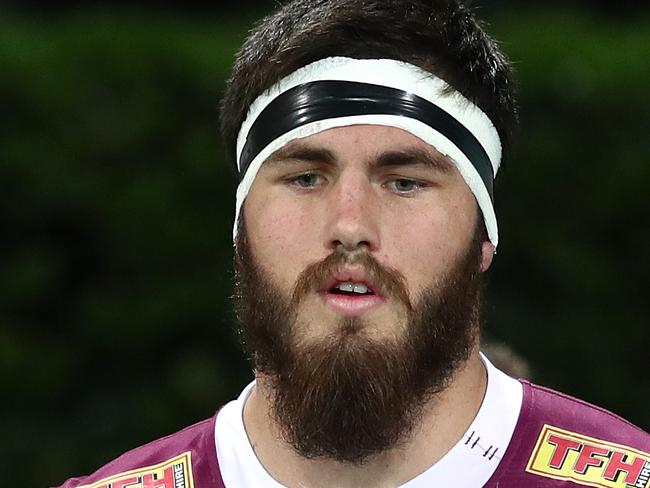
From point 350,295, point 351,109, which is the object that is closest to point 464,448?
point 350,295

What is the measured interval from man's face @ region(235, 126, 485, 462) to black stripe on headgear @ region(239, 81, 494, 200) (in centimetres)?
5

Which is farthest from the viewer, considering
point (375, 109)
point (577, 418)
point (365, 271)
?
point (577, 418)

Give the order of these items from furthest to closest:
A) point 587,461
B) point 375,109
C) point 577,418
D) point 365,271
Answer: point 577,418, point 587,461, point 375,109, point 365,271

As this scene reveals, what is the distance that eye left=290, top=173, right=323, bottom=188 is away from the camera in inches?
133

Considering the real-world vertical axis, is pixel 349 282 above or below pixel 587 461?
above

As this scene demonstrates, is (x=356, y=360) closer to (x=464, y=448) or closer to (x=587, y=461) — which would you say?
(x=464, y=448)

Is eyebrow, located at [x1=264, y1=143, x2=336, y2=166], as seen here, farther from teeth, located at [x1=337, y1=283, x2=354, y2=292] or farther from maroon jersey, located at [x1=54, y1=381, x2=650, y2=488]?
maroon jersey, located at [x1=54, y1=381, x2=650, y2=488]

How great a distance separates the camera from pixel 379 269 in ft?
10.8

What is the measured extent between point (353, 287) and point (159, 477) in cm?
72

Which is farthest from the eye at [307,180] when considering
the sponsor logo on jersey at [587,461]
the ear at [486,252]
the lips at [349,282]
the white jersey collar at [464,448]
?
the sponsor logo on jersey at [587,461]

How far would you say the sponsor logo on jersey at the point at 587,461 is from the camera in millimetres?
3428

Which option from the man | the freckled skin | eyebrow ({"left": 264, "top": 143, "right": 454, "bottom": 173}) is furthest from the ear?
eyebrow ({"left": 264, "top": 143, "right": 454, "bottom": 173})

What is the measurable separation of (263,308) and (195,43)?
3.45 m

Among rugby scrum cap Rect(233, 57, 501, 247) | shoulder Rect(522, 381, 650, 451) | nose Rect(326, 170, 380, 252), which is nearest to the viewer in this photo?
nose Rect(326, 170, 380, 252)
